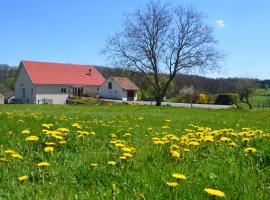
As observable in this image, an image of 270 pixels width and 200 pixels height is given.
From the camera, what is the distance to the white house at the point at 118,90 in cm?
7262

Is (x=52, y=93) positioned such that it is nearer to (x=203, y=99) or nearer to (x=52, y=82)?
(x=52, y=82)

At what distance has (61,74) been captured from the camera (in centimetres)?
6612

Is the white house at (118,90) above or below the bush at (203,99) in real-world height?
above

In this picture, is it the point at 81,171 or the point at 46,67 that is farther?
the point at 46,67

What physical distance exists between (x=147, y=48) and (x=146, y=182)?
40541 mm

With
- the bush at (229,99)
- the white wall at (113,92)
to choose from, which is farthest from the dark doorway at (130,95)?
the bush at (229,99)

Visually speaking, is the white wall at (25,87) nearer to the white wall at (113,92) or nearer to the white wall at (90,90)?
the white wall at (90,90)

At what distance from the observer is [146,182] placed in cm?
345

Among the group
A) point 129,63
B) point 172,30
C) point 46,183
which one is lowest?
point 46,183

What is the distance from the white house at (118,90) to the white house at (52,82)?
126 inches

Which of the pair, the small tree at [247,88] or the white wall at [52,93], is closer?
the small tree at [247,88]

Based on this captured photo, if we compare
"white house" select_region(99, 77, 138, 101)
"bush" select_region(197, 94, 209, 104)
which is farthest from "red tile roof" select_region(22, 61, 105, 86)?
"bush" select_region(197, 94, 209, 104)

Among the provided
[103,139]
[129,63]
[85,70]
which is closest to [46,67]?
[85,70]

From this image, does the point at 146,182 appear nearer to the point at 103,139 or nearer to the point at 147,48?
the point at 103,139
